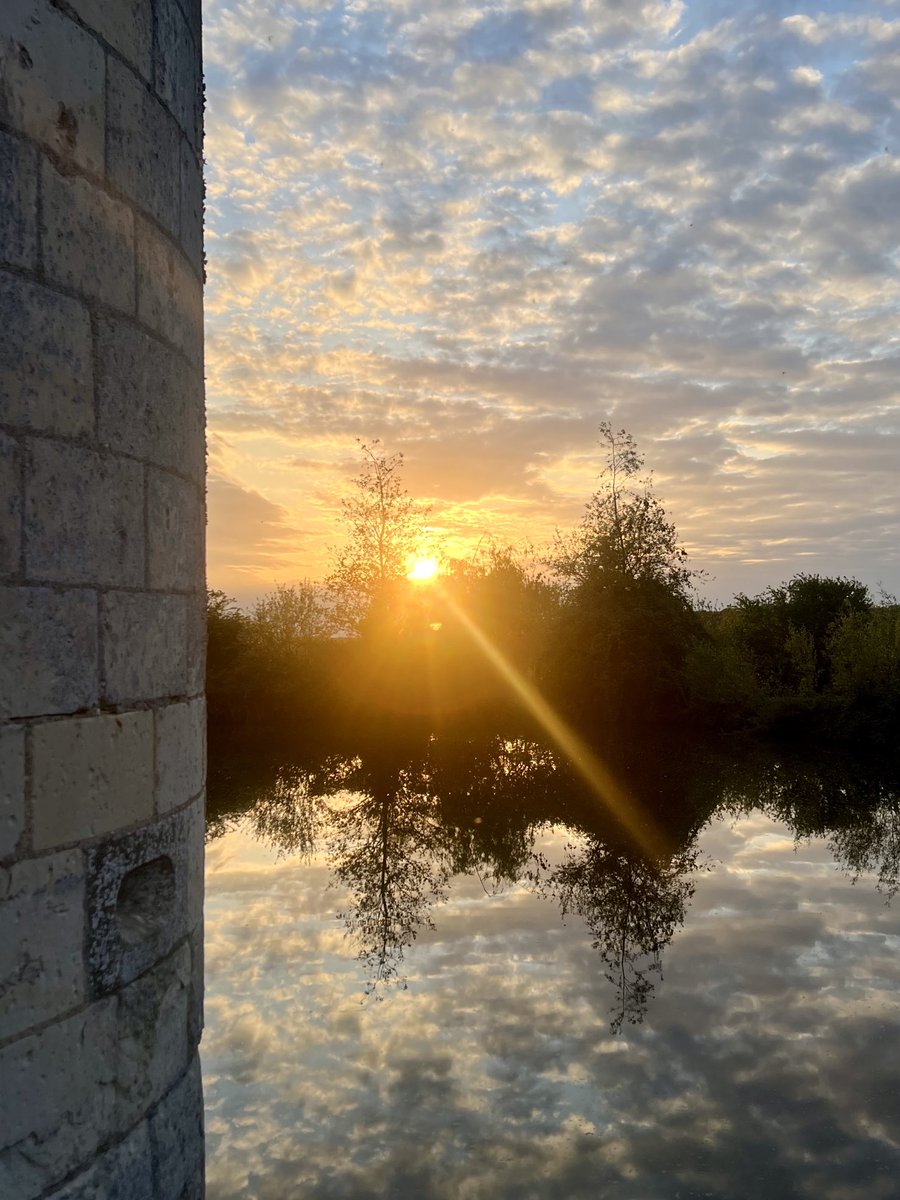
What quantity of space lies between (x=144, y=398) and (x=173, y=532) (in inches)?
18.4

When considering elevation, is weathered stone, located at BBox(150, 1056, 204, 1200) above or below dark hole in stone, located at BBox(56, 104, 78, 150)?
below

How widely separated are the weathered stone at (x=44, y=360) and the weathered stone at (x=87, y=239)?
0.09 metres

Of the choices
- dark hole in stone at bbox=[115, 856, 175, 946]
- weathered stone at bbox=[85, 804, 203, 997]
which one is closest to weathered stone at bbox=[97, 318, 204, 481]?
weathered stone at bbox=[85, 804, 203, 997]

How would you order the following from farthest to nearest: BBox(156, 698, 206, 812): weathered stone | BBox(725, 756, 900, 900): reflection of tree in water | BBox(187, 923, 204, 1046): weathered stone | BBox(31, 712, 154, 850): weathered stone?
BBox(725, 756, 900, 900): reflection of tree in water
BBox(187, 923, 204, 1046): weathered stone
BBox(156, 698, 206, 812): weathered stone
BBox(31, 712, 154, 850): weathered stone

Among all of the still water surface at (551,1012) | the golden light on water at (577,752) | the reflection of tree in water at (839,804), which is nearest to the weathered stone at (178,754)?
the still water surface at (551,1012)

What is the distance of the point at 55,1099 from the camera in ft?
8.07

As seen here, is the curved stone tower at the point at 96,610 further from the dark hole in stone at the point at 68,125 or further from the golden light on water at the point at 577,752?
the golden light on water at the point at 577,752

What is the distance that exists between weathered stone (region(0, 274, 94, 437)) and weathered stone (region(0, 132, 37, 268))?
0.08 m

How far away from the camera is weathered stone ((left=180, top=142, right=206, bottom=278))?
10.8ft

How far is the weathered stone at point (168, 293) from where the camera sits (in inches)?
116

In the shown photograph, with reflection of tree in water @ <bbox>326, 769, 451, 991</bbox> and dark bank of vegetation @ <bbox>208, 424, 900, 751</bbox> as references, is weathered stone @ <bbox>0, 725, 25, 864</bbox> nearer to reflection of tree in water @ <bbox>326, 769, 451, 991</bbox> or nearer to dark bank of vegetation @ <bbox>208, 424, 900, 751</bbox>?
reflection of tree in water @ <bbox>326, 769, 451, 991</bbox>

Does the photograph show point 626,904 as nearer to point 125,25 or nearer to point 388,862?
point 388,862

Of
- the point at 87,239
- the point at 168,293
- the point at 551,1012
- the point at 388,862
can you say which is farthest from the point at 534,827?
the point at 87,239

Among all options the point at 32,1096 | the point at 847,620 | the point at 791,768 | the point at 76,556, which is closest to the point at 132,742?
the point at 76,556
